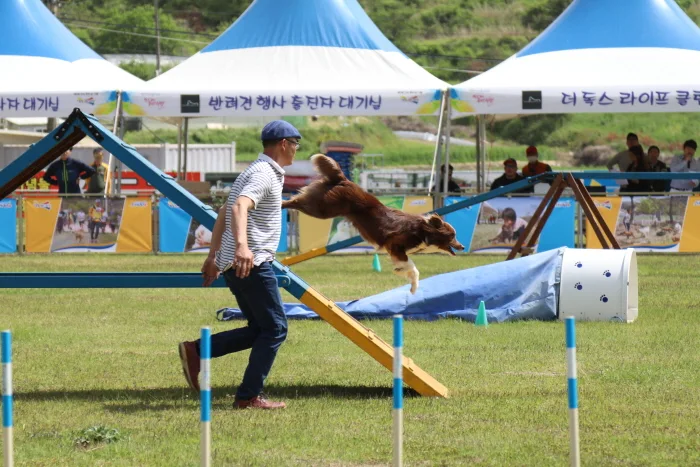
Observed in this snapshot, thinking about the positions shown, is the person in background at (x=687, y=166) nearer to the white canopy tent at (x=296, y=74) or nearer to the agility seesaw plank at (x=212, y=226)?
the white canopy tent at (x=296, y=74)

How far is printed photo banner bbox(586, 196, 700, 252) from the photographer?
19.0 m

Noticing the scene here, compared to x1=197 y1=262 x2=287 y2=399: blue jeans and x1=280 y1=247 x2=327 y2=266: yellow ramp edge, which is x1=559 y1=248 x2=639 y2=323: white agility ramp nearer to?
x1=280 y1=247 x2=327 y2=266: yellow ramp edge

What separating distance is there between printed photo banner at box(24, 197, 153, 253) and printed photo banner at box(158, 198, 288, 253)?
0.27 meters

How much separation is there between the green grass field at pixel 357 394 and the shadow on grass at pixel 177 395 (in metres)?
0.02

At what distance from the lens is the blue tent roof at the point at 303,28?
834 inches

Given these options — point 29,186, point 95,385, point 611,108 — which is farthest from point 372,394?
point 29,186

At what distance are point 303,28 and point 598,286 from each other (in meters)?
11.5

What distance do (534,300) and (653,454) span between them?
18.3ft

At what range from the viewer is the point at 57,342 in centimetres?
1030

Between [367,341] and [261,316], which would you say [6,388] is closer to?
[261,316]

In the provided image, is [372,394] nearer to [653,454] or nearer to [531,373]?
[531,373]

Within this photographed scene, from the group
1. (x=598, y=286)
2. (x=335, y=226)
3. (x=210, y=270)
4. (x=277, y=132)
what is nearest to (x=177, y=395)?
(x=210, y=270)

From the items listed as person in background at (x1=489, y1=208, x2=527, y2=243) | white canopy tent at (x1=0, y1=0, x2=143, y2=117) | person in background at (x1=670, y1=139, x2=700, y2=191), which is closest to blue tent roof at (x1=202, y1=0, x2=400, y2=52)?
white canopy tent at (x1=0, y1=0, x2=143, y2=117)

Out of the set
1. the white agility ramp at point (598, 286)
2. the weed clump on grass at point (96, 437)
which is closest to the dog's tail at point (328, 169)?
the weed clump on grass at point (96, 437)
